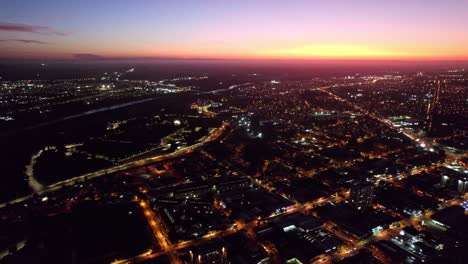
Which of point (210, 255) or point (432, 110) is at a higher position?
point (432, 110)

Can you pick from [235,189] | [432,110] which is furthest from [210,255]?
[432,110]

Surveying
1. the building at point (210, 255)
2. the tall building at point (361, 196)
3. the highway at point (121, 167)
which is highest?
the tall building at point (361, 196)

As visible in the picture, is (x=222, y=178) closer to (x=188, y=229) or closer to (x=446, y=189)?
(x=188, y=229)

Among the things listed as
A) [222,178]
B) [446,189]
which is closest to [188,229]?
[222,178]

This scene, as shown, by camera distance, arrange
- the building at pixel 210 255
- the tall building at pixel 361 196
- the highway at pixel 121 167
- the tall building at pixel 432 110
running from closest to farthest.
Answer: the building at pixel 210 255
the tall building at pixel 361 196
the highway at pixel 121 167
the tall building at pixel 432 110

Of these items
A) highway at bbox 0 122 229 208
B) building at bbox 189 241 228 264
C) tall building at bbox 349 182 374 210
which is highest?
tall building at bbox 349 182 374 210

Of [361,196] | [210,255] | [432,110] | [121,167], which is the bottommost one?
[121,167]

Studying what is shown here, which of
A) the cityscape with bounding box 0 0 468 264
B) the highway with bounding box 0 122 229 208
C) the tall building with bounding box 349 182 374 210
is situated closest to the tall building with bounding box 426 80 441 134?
the cityscape with bounding box 0 0 468 264

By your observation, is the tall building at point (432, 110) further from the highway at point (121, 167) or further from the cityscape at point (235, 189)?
the highway at point (121, 167)

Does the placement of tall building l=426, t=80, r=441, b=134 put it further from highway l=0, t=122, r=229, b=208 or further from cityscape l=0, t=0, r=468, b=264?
highway l=0, t=122, r=229, b=208

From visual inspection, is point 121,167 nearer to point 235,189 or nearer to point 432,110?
point 235,189

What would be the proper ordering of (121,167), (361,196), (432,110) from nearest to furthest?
(361,196)
(121,167)
(432,110)

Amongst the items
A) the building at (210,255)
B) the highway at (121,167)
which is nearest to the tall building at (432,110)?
the highway at (121,167)
